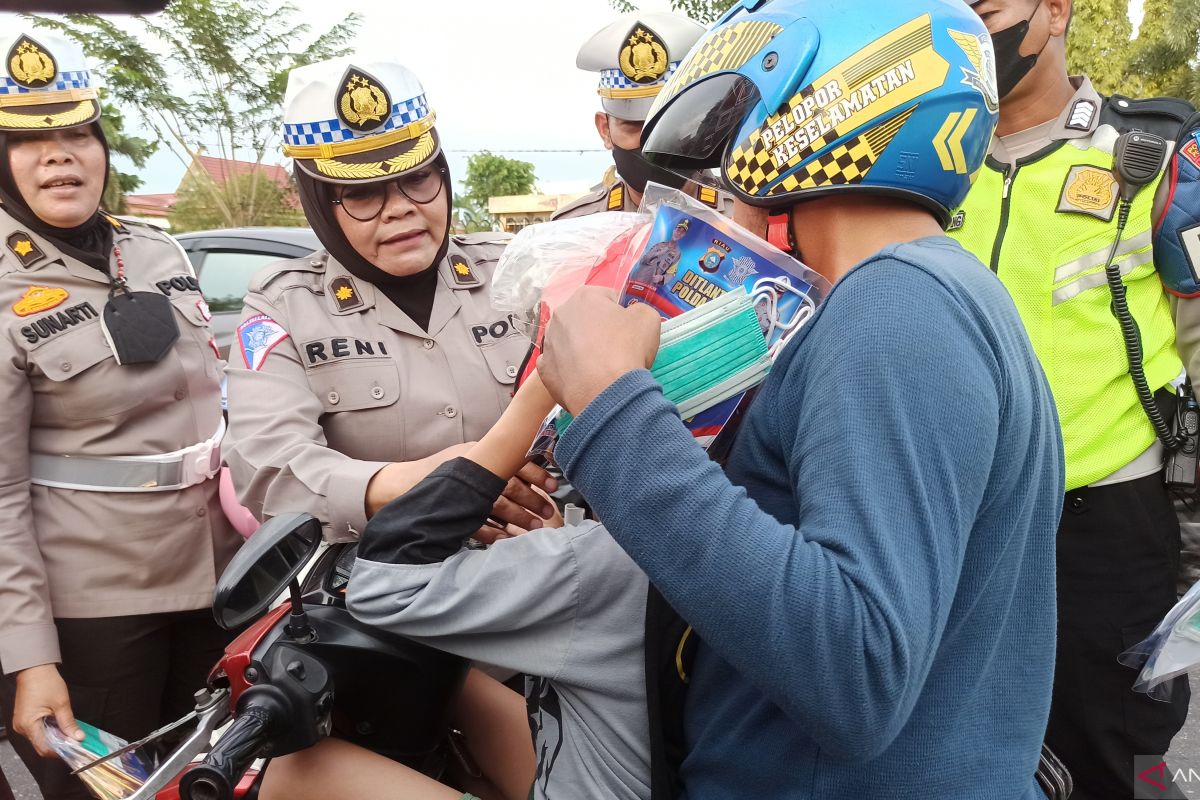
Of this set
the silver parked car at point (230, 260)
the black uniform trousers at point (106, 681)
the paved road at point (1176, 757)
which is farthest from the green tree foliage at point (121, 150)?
the black uniform trousers at point (106, 681)

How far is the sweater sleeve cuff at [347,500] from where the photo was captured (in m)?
1.74

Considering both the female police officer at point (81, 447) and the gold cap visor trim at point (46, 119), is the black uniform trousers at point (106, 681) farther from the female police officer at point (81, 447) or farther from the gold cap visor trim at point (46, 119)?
the gold cap visor trim at point (46, 119)

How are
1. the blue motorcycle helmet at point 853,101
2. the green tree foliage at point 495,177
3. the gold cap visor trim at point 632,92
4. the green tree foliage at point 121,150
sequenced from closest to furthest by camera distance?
the blue motorcycle helmet at point 853,101, the gold cap visor trim at point 632,92, the green tree foliage at point 121,150, the green tree foliage at point 495,177

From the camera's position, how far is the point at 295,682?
142 centimetres

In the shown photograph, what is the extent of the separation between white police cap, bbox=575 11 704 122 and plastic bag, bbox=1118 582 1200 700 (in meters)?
2.51

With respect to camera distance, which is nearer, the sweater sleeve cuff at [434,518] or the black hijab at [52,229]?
the sweater sleeve cuff at [434,518]

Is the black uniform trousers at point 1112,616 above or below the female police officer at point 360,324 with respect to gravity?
below

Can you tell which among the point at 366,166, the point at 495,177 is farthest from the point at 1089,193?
the point at 495,177

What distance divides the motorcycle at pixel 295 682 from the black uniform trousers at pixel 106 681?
1.07m

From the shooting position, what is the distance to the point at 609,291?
1.15m

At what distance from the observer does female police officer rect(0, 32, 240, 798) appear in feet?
8.07

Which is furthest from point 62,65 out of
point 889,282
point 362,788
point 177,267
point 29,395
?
point 889,282

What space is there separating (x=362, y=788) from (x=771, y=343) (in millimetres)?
982

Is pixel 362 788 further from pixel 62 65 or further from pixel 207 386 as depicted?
pixel 62 65
